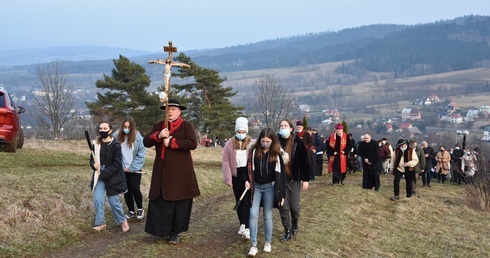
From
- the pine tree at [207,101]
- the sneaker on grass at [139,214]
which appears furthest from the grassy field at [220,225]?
the pine tree at [207,101]

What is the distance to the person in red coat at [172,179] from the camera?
789 centimetres

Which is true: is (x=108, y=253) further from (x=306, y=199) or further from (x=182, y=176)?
(x=306, y=199)

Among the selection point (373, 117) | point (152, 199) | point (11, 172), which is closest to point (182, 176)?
point (152, 199)

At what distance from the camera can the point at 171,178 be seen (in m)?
7.91

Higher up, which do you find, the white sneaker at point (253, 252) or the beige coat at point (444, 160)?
the white sneaker at point (253, 252)

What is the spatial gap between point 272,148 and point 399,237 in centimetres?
435

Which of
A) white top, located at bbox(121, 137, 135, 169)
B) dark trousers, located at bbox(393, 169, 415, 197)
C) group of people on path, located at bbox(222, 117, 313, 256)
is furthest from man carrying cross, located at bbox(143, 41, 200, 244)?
dark trousers, located at bbox(393, 169, 415, 197)

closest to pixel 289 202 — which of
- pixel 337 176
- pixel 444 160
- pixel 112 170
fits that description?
pixel 112 170

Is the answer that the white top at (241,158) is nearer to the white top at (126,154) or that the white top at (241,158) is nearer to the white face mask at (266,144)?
the white face mask at (266,144)

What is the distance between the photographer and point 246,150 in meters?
8.65

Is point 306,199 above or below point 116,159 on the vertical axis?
below

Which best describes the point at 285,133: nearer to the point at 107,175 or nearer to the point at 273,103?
the point at 107,175

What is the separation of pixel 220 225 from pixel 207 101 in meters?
37.6

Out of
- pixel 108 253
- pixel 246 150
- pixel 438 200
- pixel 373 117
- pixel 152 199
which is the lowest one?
pixel 373 117
